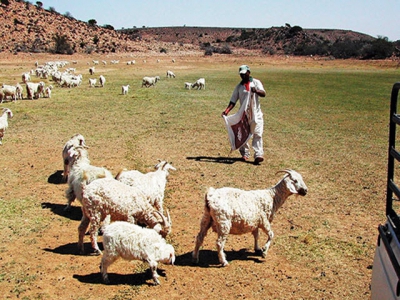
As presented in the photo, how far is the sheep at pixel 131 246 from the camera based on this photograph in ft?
18.5

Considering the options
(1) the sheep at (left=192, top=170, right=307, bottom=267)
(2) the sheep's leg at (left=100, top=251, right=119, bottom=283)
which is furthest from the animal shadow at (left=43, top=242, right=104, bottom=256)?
(1) the sheep at (left=192, top=170, right=307, bottom=267)

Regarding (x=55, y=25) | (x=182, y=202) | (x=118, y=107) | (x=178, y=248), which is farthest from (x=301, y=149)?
(x=55, y=25)

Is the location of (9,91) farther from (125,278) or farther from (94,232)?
(125,278)

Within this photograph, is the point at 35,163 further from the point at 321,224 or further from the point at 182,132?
the point at 321,224

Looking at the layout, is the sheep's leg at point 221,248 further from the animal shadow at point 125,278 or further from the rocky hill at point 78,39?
the rocky hill at point 78,39

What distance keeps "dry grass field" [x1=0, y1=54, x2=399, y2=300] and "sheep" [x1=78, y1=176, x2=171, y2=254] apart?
0.51m

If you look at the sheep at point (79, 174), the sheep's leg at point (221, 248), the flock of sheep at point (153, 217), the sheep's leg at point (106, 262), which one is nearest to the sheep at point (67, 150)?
the sheep at point (79, 174)

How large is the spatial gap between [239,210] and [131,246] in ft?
5.33

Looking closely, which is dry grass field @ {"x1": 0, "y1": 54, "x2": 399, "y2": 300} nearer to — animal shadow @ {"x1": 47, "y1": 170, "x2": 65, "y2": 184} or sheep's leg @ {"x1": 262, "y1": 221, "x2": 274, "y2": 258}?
animal shadow @ {"x1": 47, "y1": 170, "x2": 65, "y2": 184}

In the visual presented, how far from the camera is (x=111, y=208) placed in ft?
22.0

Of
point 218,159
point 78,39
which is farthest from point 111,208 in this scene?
point 78,39

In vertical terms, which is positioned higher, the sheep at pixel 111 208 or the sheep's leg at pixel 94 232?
the sheep at pixel 111 208

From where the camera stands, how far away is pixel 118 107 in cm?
2184

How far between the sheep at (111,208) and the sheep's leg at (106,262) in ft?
3.10
